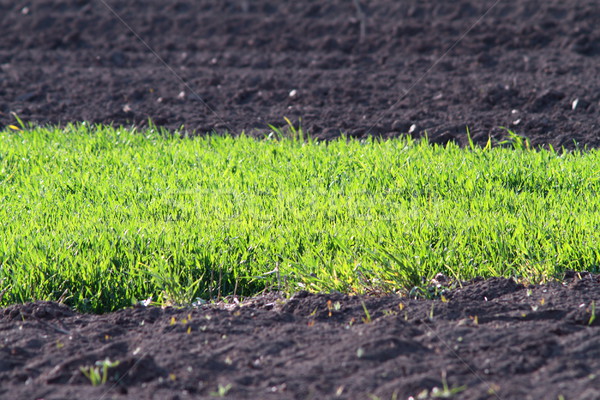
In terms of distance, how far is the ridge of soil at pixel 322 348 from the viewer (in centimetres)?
214

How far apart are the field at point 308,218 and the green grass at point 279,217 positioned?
16 mm

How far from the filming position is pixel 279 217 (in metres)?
3.81

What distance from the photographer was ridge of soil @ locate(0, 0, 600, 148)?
5832mm

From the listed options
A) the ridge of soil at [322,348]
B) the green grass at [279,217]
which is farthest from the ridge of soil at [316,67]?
the ridge of soil at [322,348]

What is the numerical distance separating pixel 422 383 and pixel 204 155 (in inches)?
122

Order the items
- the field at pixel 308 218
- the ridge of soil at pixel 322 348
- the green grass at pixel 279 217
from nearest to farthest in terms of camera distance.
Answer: the ridge of soil at pixel 322 348 → the field at pixel 308 218 → the green grass at pixel 279 217

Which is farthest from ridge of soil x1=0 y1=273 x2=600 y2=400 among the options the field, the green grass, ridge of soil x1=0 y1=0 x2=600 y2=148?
ridge of soil x1=0 y1=0 x2=600 y2=148

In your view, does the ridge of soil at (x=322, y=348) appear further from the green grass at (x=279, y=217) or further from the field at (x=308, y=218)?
the green grass at (x=279, y=217)

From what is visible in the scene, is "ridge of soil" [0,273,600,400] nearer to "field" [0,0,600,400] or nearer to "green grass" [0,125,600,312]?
"field" [0,0,600,400]

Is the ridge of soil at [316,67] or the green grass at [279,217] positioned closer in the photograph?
the green grass at [279,217]

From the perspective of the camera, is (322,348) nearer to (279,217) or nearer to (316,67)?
(279,217)

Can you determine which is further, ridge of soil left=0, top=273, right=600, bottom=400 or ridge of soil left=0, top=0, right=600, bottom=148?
ridge of soil left=0, top=0, right=600, bottom=148

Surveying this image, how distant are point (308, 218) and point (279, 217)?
0.16 metres

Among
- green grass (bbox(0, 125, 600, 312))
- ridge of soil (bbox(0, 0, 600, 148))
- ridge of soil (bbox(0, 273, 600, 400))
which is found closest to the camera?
ridge of soil (bbox(0, 273, 600, 400))
